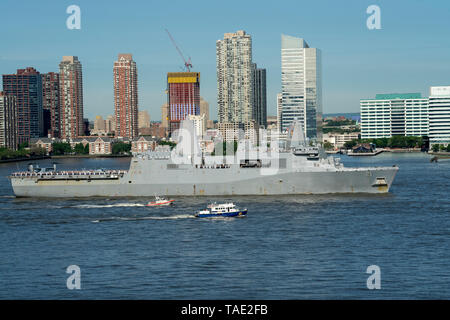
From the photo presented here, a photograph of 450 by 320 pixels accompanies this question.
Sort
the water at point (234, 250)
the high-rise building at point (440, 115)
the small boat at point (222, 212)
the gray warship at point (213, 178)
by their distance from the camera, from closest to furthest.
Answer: the water at point (234, 250) → the small boat at point (222, 212) → the gray warship at point (213, 178) → the high-rise building at point (440, 115)

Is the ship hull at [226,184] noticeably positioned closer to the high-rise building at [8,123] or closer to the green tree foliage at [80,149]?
the high-rise building at [8,123]

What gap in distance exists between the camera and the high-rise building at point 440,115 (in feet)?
535

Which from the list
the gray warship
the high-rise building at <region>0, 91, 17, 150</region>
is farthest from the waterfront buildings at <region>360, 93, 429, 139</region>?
the gray warship

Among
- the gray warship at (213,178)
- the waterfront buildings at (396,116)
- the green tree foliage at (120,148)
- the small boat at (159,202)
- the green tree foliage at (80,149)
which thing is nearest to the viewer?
the small boat at (159,202)

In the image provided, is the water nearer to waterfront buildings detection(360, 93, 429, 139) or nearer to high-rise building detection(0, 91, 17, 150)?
high-rise building detection(0, 91, 17, 150)

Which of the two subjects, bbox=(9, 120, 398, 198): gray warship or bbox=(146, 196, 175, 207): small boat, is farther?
bbox=(9, 120, 398, 198): gray warship

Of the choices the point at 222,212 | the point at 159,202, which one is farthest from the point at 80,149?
the point at 222,212

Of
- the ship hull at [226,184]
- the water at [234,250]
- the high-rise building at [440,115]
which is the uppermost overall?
the high-rise building at [440,115]

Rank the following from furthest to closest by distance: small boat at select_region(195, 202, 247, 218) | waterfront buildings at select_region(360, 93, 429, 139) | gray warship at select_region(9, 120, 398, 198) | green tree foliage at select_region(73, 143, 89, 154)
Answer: waterfront buildings at select_region(360, 93, 429, 139) → green tree foliage at select_region(73, 143, 89, 154) → gray warship at select_region(9, 120, 398, 198) → small boat at select_region(195, 202, 247, 218)

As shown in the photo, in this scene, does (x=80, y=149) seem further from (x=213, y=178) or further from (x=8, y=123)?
(x=213, y=178)

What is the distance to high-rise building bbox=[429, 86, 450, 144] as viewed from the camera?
535 feet

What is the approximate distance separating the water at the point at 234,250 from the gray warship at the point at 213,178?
2313 mm

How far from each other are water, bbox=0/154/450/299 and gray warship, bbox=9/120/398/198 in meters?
2.31

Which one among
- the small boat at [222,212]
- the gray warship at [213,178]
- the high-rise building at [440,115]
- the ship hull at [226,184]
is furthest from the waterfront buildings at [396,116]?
the small boat at [222,212]
